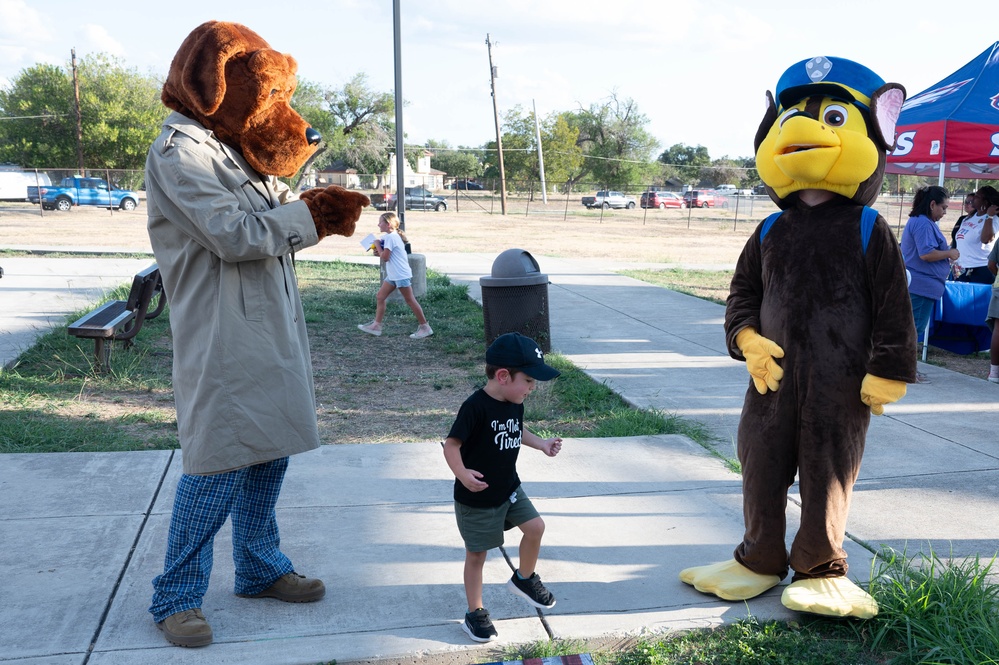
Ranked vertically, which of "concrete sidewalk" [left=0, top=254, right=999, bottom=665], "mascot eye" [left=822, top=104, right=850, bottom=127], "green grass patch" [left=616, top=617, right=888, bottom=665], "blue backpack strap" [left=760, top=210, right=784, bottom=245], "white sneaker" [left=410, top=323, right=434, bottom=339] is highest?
"mascot eye" [left=822, top=104, right=850, bottom=127]

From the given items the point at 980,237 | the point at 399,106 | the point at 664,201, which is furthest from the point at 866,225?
the point at 664,201

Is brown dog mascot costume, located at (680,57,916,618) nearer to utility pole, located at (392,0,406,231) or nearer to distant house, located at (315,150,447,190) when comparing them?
utility pole, located at (392,0,406,231)

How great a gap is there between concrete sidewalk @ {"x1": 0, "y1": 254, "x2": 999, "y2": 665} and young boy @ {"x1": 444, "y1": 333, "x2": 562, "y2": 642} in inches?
12.5

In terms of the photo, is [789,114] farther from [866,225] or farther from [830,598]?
[830,598]

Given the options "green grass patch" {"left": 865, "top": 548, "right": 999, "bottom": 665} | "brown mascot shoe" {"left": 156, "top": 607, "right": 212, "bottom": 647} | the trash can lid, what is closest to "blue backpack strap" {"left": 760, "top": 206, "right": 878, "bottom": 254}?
"green grass patch" {"left": 865, "top": 548, "right": 999, "bottom": 665}

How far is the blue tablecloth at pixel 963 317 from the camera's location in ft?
29.2

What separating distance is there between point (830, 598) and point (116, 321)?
6002 mm

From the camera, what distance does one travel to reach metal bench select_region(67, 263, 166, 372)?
688 cm

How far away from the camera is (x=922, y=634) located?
3084 millimetres

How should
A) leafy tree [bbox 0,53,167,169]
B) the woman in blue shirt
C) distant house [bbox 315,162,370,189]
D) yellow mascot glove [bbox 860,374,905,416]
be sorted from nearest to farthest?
yellow mascot glove [bbox 860,374,905,416] → the woman in blue shirt → leafy tree [bbox 0,53,167,169] → distant house [bbox 315,162,370,189]

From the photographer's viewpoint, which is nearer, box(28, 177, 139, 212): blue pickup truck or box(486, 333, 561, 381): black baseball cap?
box(486, 333, 561, 381): black baseball cap

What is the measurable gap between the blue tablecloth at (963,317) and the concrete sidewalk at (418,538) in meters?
2.74

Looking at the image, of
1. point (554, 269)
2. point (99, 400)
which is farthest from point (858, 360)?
point (554, 269)

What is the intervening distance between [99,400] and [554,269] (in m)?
11.2
